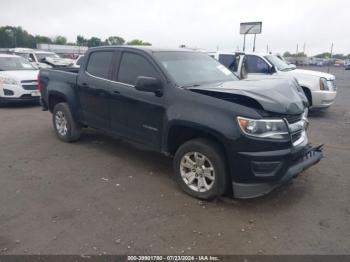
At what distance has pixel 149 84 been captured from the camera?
4547mm

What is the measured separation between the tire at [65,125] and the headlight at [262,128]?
12.4 ft

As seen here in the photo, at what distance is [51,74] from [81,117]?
132cm

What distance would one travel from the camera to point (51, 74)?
702 cm

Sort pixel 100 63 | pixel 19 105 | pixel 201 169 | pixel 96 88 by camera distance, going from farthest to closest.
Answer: pixel 19 105
pixel 100 63
pixel 96 88
pixel 201 169

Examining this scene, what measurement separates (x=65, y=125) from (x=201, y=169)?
3.53 metres

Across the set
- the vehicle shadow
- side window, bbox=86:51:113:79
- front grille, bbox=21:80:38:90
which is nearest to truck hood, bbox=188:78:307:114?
side window, bbox=86:51:113:79

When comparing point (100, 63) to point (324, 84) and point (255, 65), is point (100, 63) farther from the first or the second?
point (324, 84)

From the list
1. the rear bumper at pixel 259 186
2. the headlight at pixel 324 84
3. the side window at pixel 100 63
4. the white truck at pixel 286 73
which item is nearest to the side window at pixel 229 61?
the white truck at pixel 286 73

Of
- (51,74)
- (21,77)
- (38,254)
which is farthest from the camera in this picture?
(21,77)

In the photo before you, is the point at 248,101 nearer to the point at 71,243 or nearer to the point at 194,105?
the point at 194,105

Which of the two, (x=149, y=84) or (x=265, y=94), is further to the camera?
(x=149, y=84)

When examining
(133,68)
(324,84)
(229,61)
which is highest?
(133,68)

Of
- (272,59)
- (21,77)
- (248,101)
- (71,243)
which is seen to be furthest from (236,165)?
(21,77)

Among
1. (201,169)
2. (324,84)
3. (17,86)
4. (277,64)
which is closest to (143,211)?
(201,169)
